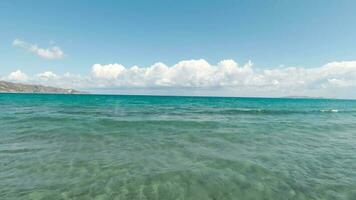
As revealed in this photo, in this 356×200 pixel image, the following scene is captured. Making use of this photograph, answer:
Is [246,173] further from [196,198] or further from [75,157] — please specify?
[75,157]

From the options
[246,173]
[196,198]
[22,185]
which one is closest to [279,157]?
[246,173]

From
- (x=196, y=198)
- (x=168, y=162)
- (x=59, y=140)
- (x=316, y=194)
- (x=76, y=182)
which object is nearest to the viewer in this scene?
(x=196, y=198)

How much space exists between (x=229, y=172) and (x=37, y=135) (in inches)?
600

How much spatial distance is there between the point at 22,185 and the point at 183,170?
20.9 feet

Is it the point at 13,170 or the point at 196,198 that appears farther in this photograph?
the point at 13,170

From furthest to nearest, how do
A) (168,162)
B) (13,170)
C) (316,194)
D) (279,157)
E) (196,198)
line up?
(279,157), (168,162), (13,170), (316,194), (196,198)

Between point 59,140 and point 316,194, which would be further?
point 59,140

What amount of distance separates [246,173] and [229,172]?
0.77 meters

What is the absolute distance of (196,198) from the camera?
688 cm

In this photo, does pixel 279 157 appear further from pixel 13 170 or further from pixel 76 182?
pixel 13 170

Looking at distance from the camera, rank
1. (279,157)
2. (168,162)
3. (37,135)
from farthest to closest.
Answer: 1. (37,135)
2. (279,157)
3. (168,162)

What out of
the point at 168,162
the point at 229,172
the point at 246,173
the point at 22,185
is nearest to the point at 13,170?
the point at 22,185

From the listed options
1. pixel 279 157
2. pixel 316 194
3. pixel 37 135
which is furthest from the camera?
pixel 37 135

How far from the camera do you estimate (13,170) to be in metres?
8.95
